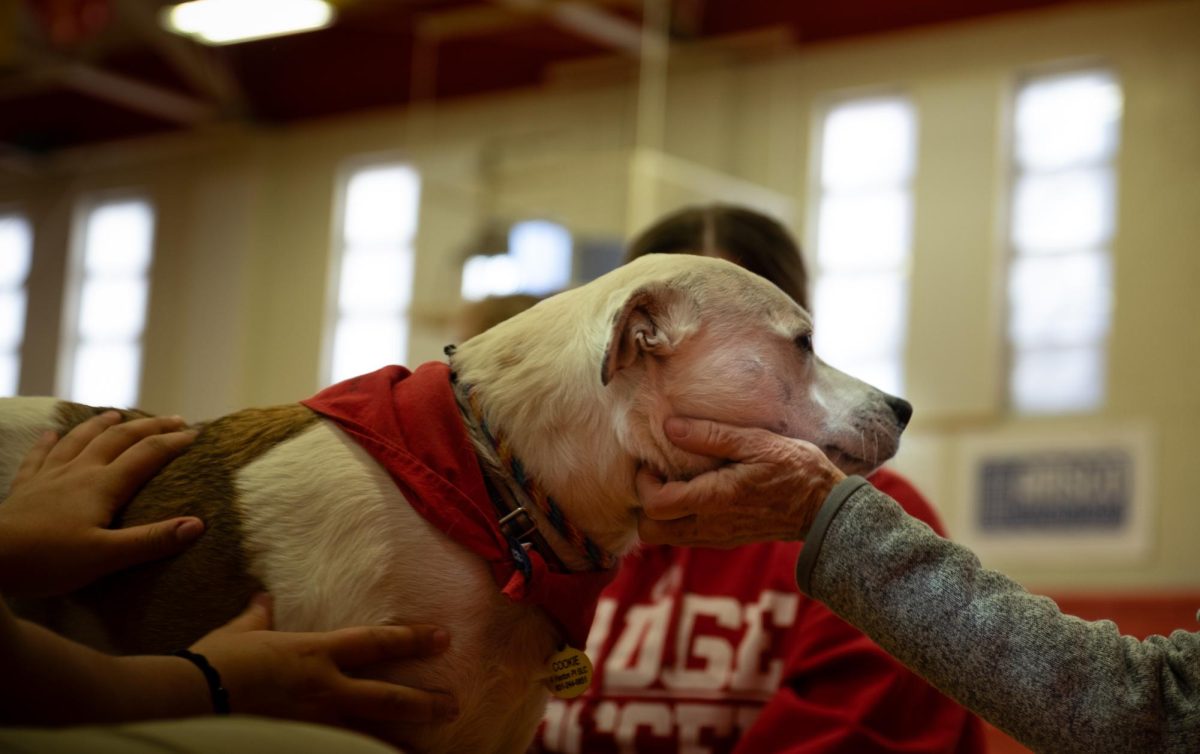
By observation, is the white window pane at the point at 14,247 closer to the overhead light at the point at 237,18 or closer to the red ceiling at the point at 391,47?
the red ceiling at the point at 391,47

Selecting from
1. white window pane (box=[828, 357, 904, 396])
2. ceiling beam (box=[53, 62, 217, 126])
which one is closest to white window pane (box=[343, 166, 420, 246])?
ceiling beam (box=[53, 62, 217, 126])

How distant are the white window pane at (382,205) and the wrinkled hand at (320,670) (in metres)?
5.46

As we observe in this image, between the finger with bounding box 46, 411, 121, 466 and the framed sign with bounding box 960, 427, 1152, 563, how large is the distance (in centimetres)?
646

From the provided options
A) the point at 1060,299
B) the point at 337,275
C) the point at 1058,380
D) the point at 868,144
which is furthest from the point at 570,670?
the point at 868,144

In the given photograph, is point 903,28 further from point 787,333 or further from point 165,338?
point 787,333

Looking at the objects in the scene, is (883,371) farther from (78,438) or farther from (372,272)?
(78,438)

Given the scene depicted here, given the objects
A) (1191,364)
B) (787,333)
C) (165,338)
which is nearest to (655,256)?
(787,333)

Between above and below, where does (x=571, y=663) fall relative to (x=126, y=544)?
below

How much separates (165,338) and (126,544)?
6.96ft

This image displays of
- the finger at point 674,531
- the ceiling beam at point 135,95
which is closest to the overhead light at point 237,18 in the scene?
the ceiling beam at point 135,95

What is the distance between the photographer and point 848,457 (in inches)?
68.2

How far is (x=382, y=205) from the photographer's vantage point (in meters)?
7.21

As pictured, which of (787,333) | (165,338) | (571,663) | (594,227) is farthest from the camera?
(594,227)

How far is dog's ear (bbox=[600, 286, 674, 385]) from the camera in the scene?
1.58 metres
